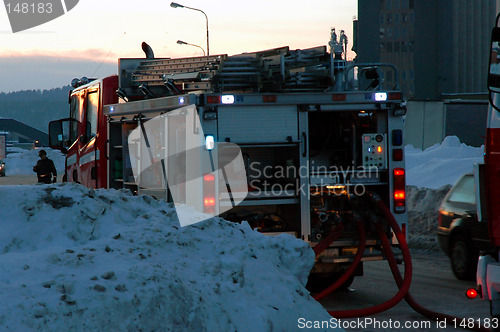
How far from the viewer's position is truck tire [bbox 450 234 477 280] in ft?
36.3

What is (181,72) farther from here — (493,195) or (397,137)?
(493,195)

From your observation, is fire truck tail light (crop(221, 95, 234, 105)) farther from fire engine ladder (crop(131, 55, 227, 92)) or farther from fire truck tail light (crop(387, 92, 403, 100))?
fire truck tail light (crop(387, 92, 403, 100))

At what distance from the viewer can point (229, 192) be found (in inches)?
378

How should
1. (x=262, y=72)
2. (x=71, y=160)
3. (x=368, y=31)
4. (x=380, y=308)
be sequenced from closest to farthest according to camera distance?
(x=380, y=308) < (x=262, y=72) < (x=71, y=160) < (x=368, y=31)

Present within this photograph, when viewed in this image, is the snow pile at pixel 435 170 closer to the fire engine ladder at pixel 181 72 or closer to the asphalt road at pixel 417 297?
the asphalt road at pixel 417 297

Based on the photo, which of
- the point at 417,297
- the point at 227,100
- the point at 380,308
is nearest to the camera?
the point at 380,308

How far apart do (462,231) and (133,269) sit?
7.33 m

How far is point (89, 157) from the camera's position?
13109 mm

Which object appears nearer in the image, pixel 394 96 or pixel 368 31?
pixel 394 96

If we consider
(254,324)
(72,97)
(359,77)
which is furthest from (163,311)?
(72,97)

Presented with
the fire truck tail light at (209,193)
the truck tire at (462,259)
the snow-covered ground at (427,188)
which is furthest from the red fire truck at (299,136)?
the snow-covered ground at (427,188)

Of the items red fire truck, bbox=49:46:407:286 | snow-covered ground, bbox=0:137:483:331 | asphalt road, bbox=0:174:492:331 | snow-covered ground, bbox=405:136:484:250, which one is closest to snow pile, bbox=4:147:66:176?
snow-covered ground, bbox=405:136:484:250

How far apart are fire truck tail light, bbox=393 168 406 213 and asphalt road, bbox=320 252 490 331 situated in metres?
1.25

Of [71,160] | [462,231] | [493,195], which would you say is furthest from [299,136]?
[71,160]
